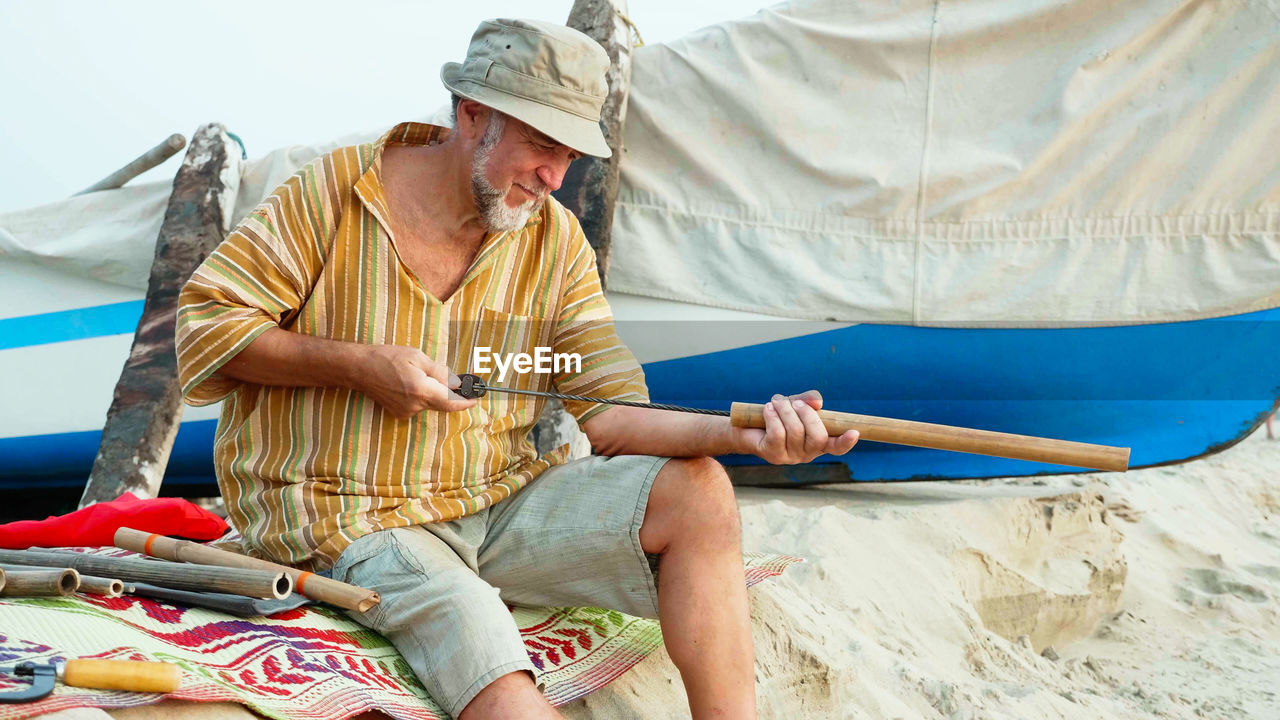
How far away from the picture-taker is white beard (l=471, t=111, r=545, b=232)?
241 cm

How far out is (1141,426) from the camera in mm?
4465

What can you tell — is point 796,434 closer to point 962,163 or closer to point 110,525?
point 110,525

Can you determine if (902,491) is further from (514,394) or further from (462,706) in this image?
(462,706)

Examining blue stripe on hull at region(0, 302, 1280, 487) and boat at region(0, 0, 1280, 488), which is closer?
boat at region(0, 0, 1280, 488)

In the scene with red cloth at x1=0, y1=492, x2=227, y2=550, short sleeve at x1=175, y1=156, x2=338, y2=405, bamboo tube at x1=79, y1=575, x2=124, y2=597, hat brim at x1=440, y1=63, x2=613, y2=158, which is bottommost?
red cloth at x1=0, y1=492, x2=227, y2=550

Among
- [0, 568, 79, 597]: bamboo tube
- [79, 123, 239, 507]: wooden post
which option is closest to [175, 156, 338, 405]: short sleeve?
[0, 568, 79, 597]: bamboo tube

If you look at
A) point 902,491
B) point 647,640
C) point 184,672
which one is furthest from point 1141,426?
point 184,672

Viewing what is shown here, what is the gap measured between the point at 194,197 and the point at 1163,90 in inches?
153

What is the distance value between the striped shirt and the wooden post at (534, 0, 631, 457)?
157 cm

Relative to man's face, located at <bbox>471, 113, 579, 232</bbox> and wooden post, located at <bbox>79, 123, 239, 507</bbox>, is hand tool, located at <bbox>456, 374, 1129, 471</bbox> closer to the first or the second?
man's face, located at <bbox>471, 113, 579, 232</bbox>

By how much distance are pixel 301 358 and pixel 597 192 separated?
6.88 ft

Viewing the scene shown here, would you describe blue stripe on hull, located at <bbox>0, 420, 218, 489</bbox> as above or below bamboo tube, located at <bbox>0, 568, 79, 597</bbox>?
below

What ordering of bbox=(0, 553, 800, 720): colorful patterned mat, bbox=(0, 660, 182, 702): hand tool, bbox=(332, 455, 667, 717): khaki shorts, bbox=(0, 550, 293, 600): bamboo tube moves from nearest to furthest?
1. bbox=(0, 660, 182, 702): hand tool
2. bbox=(0, 553, 800, 720): colorful patterned mat
3. bbox=(332, 455, 667, 717): khaki shorts
4. bbox=(0, 550, 293, 600): bamboo tube

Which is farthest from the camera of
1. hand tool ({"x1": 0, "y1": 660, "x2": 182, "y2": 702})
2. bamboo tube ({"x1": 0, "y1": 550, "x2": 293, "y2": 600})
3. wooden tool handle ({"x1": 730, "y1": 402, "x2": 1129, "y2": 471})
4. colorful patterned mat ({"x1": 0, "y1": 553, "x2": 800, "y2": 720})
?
bamboo tube ({"x1": 0, "y1": 550, "x2": 293, "y2": 600})
